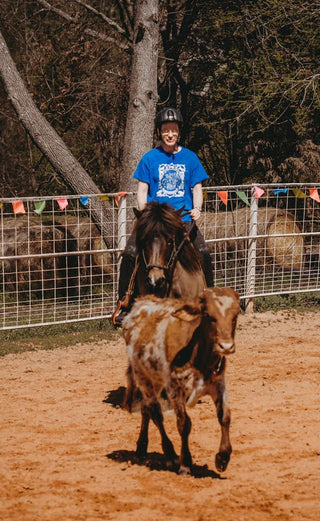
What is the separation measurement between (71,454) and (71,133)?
1734 cm

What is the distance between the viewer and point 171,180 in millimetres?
7238

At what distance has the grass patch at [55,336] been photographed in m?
10.6

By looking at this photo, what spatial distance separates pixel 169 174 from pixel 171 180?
6 centimetres

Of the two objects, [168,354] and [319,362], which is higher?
[168,354]

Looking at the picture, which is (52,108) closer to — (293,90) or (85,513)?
(293,90)

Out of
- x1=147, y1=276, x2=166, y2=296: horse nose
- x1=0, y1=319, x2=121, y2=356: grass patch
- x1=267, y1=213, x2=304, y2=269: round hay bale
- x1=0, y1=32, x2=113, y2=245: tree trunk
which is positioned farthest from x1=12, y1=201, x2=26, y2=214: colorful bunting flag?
x1=267, y1=213, x2=304, y2=269: round hay bale

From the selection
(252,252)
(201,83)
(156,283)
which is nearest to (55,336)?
(252,252)

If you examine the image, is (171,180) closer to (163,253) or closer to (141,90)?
(163,253)

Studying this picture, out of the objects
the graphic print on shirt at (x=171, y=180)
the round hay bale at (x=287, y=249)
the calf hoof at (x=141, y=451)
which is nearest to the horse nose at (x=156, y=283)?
the graphic print on shirt at (x=171, y=180)

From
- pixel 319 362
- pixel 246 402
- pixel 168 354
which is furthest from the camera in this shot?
pixel 319 362

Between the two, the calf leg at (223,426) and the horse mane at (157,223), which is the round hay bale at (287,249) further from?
the calf leg at (223,426)

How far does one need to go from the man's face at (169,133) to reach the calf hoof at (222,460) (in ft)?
10.2

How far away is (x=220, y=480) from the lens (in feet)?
18.0

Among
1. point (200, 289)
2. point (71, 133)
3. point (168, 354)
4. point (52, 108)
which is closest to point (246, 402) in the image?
point (200, 289)
